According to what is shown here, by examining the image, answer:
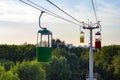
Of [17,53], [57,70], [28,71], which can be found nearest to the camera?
[28,71]

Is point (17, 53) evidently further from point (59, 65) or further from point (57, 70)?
point (57, 70)

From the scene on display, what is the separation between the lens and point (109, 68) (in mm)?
100562

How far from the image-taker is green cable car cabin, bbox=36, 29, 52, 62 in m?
12.8

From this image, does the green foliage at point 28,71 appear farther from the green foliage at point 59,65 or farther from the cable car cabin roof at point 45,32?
the cable car cabin roof at point 45,32

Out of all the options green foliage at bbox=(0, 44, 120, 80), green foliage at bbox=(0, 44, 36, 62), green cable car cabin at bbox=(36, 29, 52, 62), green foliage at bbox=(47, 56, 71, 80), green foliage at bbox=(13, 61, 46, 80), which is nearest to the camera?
green cable car cabin at bbox=(36, 29, 52, 62)

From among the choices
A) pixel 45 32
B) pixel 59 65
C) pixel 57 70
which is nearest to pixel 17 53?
pixel 59 65

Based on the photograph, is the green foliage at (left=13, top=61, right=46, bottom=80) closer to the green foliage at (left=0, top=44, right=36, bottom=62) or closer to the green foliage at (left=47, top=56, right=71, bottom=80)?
the green foliage at (left=47, top=56, right=71, bottom=80)

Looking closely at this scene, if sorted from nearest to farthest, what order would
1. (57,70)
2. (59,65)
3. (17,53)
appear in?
(57,70) < (59,65) < (17,53)

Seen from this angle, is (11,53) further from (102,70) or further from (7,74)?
(7,74)

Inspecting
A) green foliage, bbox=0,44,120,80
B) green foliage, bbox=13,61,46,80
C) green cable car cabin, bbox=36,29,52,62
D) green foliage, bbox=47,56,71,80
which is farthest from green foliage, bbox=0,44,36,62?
green cable car cabin, bbox=36,29,52,62

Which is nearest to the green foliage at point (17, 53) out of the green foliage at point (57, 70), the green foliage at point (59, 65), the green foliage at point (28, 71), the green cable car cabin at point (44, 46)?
the green foliage at point (59, 65)

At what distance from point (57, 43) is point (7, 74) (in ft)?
283

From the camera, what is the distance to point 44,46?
520 inches

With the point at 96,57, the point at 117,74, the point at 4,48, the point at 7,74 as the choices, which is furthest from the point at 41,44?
the point at 4,48
